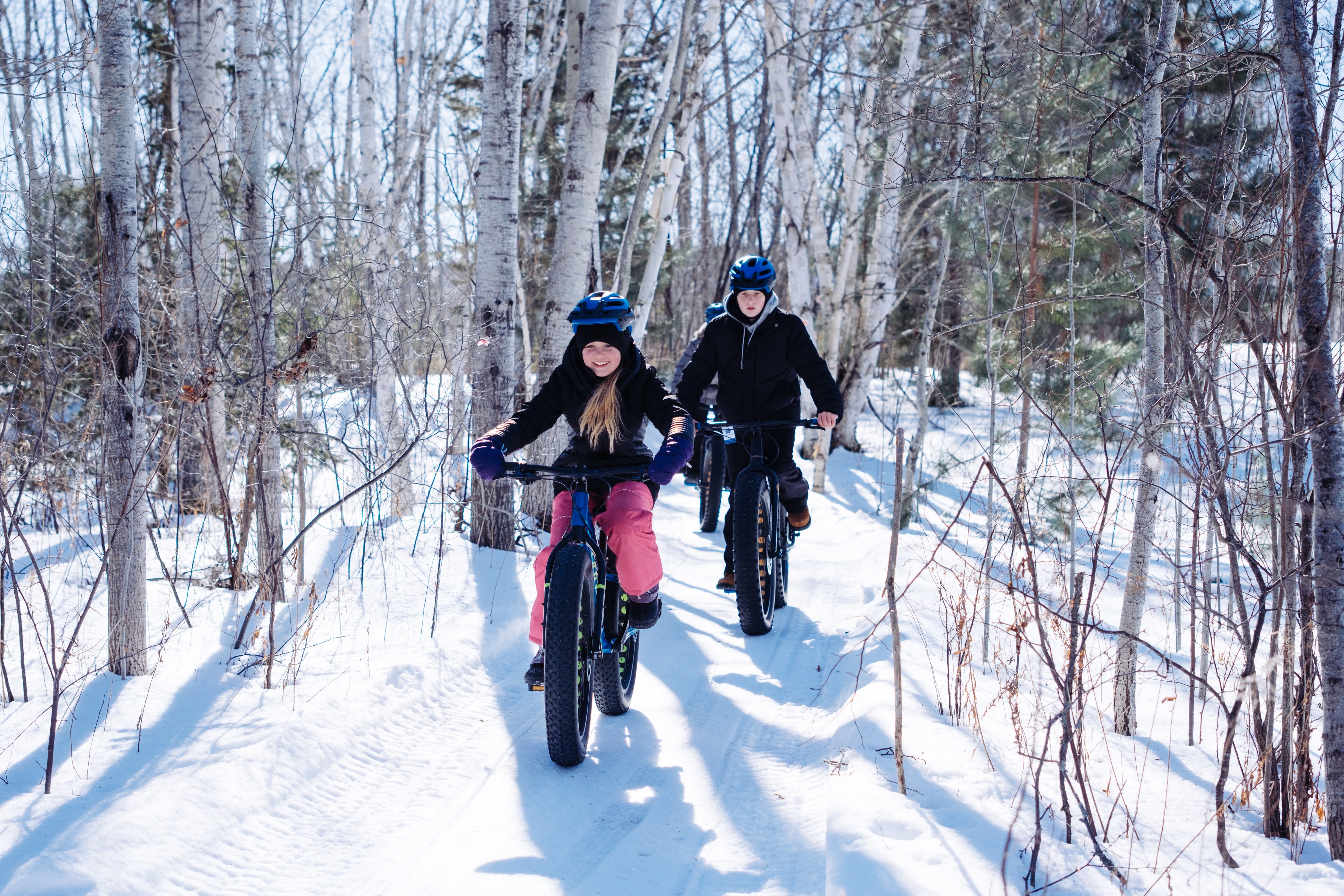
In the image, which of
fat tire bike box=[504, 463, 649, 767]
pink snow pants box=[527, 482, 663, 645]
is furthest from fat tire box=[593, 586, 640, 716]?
pink snow pants box=[527, 482, 663, 645]

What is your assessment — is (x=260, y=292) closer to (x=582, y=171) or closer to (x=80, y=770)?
(x=80, y=770)

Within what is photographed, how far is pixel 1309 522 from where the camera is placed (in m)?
2.88

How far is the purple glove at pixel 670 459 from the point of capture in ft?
11.1

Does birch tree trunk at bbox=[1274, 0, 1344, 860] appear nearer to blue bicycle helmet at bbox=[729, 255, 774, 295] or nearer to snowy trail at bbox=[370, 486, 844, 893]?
snowy trail at bbox=[370, 486, 844, 893]

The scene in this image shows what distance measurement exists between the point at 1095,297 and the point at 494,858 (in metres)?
2.70

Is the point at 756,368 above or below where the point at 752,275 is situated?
below

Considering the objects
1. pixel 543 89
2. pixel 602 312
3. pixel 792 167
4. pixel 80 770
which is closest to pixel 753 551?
pixel 602 312

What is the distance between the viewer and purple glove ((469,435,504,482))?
327cm

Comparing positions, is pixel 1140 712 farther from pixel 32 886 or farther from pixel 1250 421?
pixel 32 886

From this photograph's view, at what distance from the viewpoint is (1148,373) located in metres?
3.89

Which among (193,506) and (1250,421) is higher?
(1250,421)

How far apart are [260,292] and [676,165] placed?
20.5ft

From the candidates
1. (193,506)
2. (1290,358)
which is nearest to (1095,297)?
(1290,358)

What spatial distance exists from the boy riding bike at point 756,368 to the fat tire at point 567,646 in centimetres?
227
